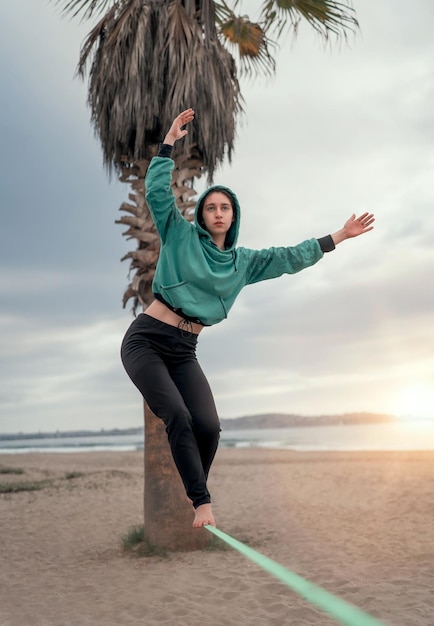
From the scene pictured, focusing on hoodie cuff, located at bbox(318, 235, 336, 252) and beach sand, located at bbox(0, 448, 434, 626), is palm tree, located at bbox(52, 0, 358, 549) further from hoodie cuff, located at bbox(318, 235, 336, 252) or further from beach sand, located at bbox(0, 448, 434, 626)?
hoodie cuff, located at bbox(318, 235, 336, 252)

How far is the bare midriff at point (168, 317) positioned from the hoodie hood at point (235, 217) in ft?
1.56

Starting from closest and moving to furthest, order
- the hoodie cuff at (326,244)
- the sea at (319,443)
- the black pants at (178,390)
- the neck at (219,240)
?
the black pants at (178,390)
the neck at (219,240)
the hoodie cuff at (326,244)
the sea at (319,443)

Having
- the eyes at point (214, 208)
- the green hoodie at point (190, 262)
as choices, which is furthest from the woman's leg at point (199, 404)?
the eyes at point (214, 208)

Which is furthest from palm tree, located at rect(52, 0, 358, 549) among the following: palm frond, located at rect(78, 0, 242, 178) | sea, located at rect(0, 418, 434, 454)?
sea, located at rect(0, 418, 434, 454)

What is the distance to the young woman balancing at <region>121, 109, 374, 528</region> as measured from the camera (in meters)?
3.47

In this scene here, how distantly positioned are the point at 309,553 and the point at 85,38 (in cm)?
858

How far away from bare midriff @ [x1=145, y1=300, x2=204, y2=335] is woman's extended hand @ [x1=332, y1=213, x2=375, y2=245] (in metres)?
1.11

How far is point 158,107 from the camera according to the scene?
29.8ft

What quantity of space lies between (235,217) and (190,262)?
462 millimetres

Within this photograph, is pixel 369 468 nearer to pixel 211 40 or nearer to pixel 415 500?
pixel 415 500

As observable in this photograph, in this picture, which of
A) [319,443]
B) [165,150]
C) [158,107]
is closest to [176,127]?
[165,150]

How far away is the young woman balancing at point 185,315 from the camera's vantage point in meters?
3.47

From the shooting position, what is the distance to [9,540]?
1177 cm

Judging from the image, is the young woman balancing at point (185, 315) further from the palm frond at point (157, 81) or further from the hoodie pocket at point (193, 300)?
the palm frond at point (157, 81)
